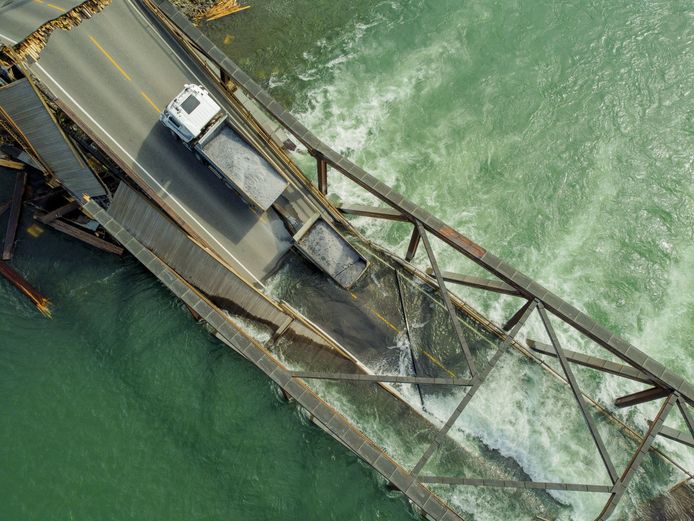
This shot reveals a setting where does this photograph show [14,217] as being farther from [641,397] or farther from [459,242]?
[641,397]

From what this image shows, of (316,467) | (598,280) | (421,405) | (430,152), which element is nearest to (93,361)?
(316,467)

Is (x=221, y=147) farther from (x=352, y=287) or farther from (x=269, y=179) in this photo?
(x=352, y=287)

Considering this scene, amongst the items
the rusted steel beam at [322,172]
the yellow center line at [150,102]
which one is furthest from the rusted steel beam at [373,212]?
the yellow center line at [150,102]

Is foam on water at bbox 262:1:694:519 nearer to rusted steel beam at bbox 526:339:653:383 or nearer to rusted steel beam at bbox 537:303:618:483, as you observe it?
rusted steel beam at bbox 526:339:653:383

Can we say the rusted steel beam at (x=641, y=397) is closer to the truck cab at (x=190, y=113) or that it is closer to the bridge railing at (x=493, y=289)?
the bridge railing at (x=493, y=289)

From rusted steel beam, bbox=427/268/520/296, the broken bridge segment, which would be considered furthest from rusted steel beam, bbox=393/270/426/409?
the broken bridge segment
